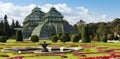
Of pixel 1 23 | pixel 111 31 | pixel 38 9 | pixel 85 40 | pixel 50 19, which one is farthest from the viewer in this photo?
pixel 38 9

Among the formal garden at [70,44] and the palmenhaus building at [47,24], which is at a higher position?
the palmenhaus building at [47,24]

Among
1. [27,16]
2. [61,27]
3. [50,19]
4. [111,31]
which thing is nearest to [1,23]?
[27,16]

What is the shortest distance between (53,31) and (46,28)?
2698mm

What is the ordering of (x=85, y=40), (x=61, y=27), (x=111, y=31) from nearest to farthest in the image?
(x=85, y=40) → (x=111, y=31) → (x=61, y=27)

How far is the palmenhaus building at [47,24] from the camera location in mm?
97369

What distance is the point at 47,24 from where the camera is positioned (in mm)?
102750

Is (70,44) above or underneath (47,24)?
underneath

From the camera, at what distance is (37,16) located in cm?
→ 12644

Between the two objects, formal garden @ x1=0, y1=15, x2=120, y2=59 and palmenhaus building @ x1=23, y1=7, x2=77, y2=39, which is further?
palmenhaus building @ x1=23, y1=7, x2=77, y2=39

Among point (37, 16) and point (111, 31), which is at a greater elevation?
point (37, 16)

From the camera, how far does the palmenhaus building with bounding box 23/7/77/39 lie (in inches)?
3833

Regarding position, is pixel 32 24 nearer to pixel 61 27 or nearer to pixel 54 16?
pixel 54 16

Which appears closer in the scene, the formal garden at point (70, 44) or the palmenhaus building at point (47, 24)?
the formal garden at point (70, 44)

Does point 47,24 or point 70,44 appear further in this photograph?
point 47,24
